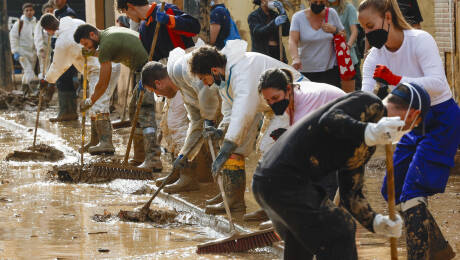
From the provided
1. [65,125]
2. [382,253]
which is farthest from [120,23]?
[382,253]

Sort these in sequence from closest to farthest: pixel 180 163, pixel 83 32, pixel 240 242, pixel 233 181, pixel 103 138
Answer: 1. pixel 240 242
2. pixel 233 181
3. pixel 180 163
4. pixel 83 32
5. pixel 103 138

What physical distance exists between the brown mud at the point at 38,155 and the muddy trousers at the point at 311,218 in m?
7.28

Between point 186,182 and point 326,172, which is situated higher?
point 326,172

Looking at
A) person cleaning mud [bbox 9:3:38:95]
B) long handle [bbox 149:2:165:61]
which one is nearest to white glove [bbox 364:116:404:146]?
long handle [bbox 149:2:165:61]

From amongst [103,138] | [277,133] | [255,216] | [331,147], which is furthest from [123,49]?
[331,147]

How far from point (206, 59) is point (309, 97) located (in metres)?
1.25

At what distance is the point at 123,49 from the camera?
9.86 metres

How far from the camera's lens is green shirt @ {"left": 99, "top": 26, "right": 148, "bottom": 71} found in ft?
32.3

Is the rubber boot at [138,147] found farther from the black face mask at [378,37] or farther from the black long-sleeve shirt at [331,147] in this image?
the black long-sleeve shirt at [331,147]

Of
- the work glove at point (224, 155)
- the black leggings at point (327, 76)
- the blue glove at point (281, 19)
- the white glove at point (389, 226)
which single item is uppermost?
the blue glove at point (281, 19)

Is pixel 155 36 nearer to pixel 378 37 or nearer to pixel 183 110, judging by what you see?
pixel 183 110

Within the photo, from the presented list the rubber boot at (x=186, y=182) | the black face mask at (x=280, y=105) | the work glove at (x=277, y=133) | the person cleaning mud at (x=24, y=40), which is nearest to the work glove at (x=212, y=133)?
the work glove at (x=277, y=133)

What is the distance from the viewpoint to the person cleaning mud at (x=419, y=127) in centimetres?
494

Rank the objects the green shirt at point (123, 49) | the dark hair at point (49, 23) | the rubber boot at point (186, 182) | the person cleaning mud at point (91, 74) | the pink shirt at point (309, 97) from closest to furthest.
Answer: the pink shirt at point (309, 97) < the rubber boot at point (186, 182) < the green shirt at point (123, 49) < the person cleaning mud at point (91, 74) < the dark hair at point (49, 23)
